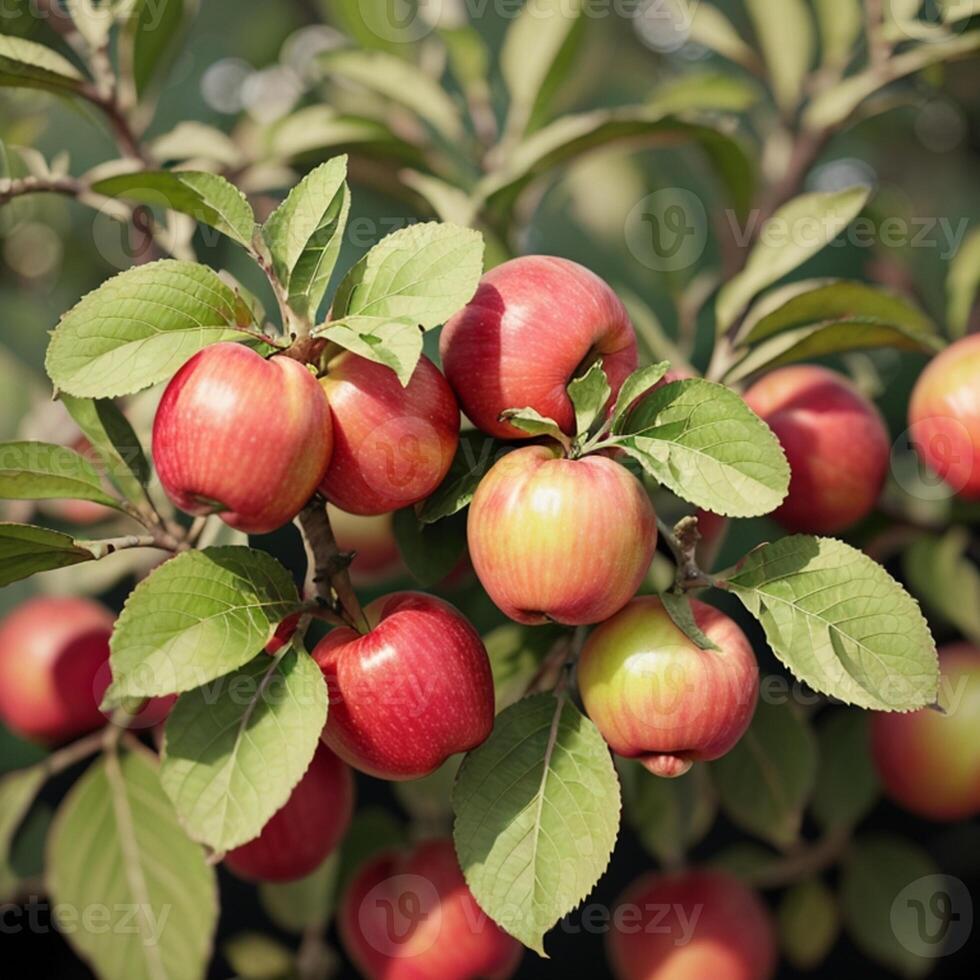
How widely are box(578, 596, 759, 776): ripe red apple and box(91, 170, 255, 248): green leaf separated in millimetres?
322

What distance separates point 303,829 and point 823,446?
19.3 inches

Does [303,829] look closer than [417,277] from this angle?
No

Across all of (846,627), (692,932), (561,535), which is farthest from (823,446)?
(692,932)

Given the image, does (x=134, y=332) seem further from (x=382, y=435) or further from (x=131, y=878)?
(x=131, y=878)

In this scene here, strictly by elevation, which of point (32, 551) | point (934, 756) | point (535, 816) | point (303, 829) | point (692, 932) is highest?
point (32, 551)

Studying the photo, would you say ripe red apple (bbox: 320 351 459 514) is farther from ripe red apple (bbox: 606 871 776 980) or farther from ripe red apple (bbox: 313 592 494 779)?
ripe red apple (bbox: 606 871 776 980)

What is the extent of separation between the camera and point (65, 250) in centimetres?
144

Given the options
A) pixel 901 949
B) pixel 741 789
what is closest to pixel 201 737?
pixel 741 789

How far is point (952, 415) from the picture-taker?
88cm

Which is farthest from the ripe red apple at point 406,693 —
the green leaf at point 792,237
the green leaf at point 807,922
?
the green leaf at point 807,922

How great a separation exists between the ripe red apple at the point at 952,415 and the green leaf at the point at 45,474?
65 cm

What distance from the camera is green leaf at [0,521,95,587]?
0.64 m

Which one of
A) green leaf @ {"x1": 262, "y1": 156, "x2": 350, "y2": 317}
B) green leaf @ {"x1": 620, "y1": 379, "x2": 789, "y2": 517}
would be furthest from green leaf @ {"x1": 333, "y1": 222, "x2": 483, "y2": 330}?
green leaf @ {"x1": 620, "y1": 379, "x2": 789, "y2": 517}

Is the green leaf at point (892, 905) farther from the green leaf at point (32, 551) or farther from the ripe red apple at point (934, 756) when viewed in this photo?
the green leaf at point (32, 551)
